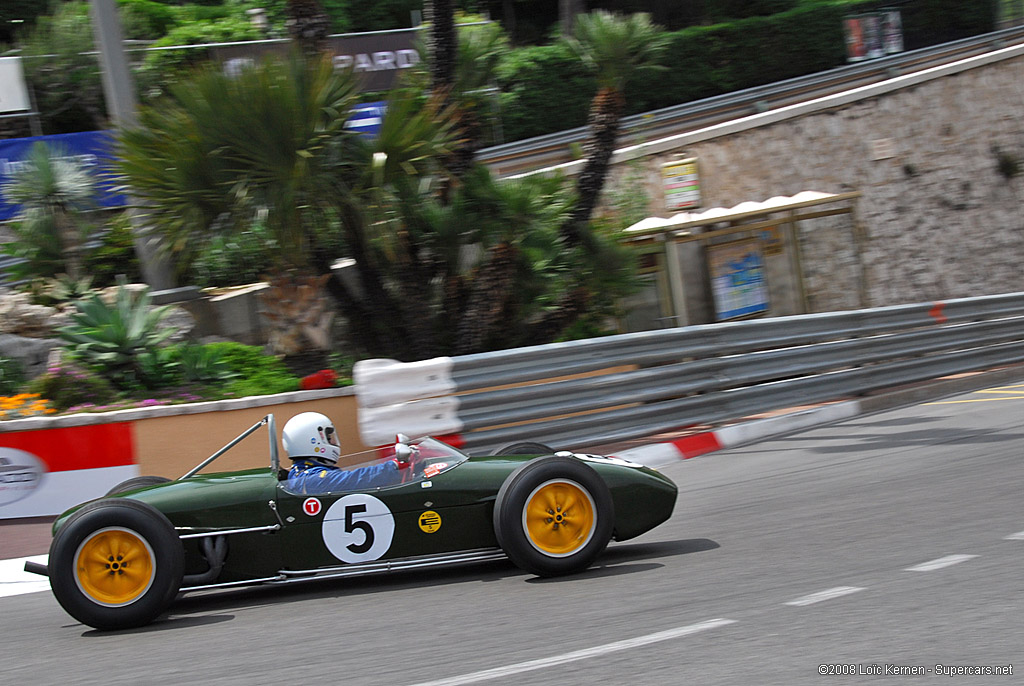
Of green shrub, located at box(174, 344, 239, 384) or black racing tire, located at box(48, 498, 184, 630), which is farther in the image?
green shrub, located at box(174, 344, 239, 384)

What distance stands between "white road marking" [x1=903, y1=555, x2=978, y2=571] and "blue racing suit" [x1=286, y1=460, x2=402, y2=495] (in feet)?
8.61

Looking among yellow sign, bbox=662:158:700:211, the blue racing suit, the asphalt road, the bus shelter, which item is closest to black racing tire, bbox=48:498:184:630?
the asphalt road

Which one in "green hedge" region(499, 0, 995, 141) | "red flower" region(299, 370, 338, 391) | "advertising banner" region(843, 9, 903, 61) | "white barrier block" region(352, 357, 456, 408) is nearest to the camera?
"white barrier block" region(352, 357, 456, 408)

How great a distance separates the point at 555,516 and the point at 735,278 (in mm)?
9450

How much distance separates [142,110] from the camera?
9.34 metres

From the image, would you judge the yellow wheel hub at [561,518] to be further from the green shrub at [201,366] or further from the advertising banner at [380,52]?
the advertising banner at [380,52]

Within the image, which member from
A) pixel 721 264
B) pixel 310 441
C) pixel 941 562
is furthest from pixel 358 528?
pixel 721 264

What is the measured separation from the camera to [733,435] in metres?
9.63

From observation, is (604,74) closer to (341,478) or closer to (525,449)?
(525,449)

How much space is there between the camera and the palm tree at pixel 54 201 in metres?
13.3

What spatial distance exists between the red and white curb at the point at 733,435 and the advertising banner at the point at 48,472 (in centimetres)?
434

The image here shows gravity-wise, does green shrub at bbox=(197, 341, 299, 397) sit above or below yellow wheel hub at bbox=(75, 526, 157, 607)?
above

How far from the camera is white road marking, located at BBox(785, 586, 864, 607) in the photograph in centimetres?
448

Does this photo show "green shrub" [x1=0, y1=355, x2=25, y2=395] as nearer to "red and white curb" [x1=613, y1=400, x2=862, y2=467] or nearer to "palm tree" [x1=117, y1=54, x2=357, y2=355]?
"palm tree" [x1=117, y1=54, x2=357, y2=355]
